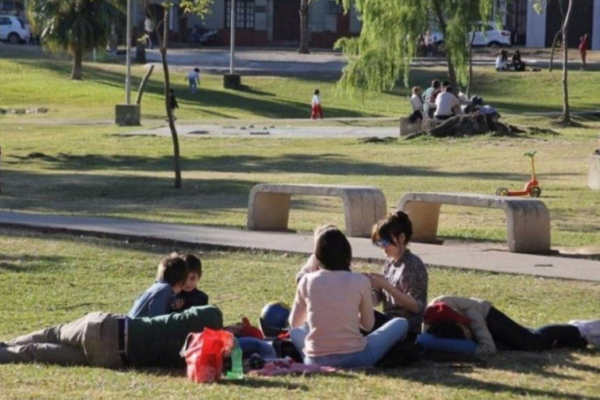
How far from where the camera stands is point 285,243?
15.7 meters

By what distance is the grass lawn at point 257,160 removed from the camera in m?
21.0

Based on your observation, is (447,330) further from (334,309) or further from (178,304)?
(178,304)

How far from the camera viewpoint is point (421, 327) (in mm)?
9359

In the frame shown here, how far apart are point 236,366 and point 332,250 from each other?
36.7 inches

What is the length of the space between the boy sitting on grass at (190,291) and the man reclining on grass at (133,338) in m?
0.36

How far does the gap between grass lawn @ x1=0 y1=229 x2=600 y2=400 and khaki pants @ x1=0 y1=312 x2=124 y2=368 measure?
0.14 m

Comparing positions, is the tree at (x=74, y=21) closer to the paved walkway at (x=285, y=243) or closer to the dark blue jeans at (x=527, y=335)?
the paved walkway at (x=285, y=243)

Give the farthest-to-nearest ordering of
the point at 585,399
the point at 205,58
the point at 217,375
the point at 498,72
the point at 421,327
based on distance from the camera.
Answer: the point at 205,58, the point at 498,72, the point at 421,327, the point at 217,375, the point at 585,399

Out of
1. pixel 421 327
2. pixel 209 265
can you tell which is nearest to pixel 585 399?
pixel 421 327

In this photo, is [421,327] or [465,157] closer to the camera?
[421,327]

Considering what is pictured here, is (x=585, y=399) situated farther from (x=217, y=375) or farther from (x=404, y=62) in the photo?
(x=404, y=62)

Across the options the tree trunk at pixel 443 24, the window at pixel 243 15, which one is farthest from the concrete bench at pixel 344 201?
the window at pixel 243 15

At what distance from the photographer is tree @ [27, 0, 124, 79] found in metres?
58.2

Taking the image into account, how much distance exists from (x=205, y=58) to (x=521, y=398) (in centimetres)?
6323
